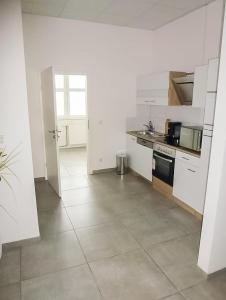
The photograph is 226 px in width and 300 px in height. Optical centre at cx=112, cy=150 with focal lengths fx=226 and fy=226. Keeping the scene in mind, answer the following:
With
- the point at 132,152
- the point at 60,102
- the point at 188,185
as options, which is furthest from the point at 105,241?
the point at 60,102

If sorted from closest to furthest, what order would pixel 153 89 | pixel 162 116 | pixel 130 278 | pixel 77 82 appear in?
pixel 130 278, pixel 153 89, pixel 162 116, pixel 77 82

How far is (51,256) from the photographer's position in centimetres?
250

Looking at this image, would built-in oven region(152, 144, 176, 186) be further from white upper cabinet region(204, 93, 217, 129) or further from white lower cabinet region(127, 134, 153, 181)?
white upper cabinet region(204, 93, 217, 129)

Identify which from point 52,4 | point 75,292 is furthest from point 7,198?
point 52,4

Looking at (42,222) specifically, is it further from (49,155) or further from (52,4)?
(52,4)

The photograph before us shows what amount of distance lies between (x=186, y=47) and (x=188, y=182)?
95.3 inches

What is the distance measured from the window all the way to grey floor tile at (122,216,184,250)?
490 cm

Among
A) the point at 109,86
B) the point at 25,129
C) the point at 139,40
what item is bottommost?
the point at 25,129

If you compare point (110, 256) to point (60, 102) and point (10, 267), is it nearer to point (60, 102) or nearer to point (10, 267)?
point (10, 267)

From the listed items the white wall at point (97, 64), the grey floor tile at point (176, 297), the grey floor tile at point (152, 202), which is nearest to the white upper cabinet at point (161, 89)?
the white wall at point (97, 64)

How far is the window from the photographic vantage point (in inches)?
277

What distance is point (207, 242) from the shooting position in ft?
7.11

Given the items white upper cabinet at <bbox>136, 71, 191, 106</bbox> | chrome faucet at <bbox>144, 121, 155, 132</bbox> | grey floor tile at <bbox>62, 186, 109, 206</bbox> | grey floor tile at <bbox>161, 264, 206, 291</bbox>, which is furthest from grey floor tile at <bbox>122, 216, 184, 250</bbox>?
chrome faucet at <bbox>144, 121, 155, 132</bbox>

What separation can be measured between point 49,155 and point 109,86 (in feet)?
6.33
